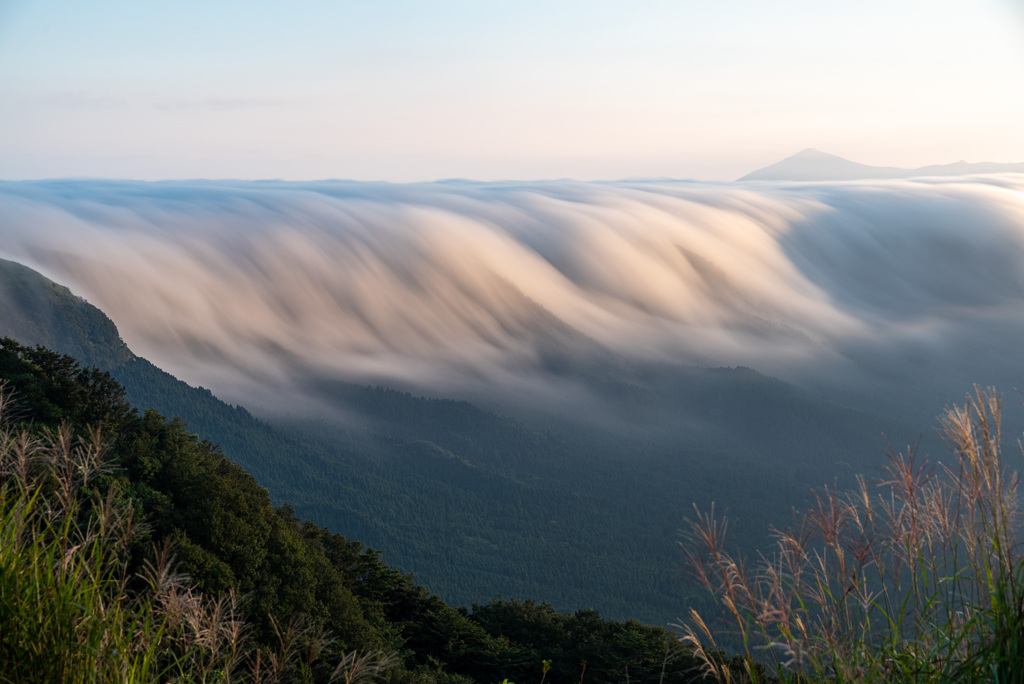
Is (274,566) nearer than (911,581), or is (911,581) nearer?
(911,581)

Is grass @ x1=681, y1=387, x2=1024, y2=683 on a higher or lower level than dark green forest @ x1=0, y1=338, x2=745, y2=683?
higher

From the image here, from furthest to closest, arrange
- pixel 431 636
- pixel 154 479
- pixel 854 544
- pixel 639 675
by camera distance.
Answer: pixel 431 636 → pixel 639 675 → pixel 154 479 → pixel 854 544

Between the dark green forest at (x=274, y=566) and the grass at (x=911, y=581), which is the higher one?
the grass at (x=911, y=581)

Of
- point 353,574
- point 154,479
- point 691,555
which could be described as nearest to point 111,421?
point 154,479

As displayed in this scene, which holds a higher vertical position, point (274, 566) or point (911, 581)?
point (911, 581)

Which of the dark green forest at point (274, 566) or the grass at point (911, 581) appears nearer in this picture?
the grass at point (911, 581)

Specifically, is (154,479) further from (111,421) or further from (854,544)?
(854,544)

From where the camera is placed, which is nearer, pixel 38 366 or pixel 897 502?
pixel 897 502

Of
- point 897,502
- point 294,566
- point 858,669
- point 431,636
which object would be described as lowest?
point 431,636
